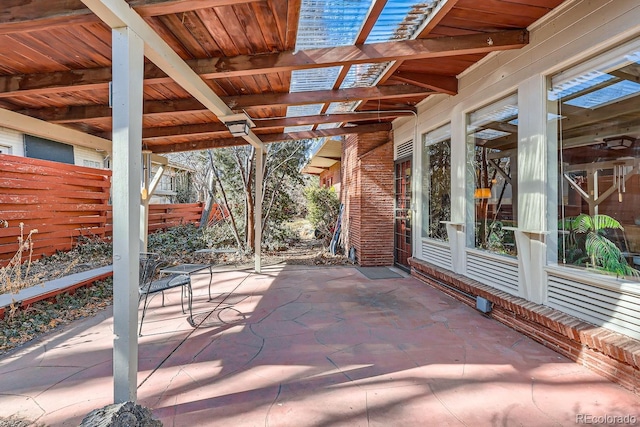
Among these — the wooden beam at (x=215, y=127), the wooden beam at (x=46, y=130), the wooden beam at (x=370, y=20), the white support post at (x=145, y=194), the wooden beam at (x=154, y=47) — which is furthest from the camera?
the white support post at (x=145, y=194)

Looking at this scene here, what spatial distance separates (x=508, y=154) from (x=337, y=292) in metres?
3.00

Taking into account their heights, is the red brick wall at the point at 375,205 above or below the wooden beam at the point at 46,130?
below

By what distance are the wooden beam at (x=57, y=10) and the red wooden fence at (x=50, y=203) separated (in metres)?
4.20

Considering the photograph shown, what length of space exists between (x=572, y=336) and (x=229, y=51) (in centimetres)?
405

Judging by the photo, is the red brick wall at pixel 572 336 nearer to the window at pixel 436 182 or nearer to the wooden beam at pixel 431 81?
the window at pixel 436 182

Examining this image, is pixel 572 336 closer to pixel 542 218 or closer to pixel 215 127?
pixel 542 218

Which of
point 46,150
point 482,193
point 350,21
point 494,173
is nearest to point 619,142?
point 494,173

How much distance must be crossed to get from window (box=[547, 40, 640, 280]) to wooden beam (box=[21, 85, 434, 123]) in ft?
6.52

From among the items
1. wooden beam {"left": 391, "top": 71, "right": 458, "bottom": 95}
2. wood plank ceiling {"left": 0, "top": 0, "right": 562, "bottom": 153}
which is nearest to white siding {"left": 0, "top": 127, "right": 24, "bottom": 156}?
wood plank ceiling {"left": 0, "top": 0, "right": 562, "bottom": 153}

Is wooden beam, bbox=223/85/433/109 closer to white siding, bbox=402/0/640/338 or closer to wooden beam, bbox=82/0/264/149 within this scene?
wooden beam, bbox=82/0/264/149

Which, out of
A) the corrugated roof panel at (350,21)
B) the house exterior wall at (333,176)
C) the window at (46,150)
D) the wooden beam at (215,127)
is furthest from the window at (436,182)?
the window at (46,150)

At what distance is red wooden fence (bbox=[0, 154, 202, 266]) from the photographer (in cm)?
518

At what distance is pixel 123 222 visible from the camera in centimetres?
196

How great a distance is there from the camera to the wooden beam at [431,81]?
13.6 feet
